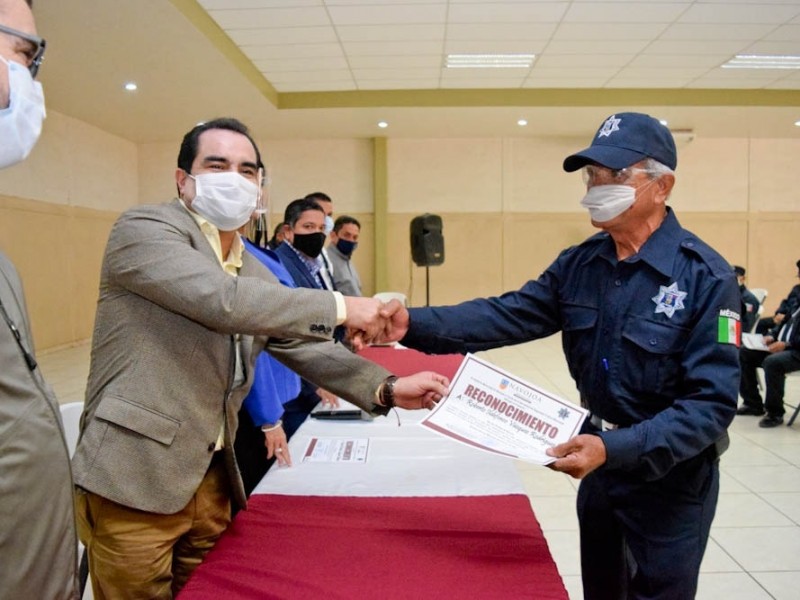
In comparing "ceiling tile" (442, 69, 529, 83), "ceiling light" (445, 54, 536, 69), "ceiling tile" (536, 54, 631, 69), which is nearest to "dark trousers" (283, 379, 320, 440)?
"ceiling light" (445, 54, 536, 69)

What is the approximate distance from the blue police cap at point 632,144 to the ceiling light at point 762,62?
6.67 m

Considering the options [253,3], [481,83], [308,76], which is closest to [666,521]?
[253,3]

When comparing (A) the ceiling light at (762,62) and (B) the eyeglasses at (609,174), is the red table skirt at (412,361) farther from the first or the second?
(A) the ceiling light at (762,62)

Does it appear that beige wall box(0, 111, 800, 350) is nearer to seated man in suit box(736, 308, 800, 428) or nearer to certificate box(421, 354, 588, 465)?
seated man in suit box(736, 308, 800, 428)

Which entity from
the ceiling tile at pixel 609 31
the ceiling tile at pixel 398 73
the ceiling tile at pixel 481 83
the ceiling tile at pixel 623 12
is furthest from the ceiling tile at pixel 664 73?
the ceiling tile at pixel 398 73

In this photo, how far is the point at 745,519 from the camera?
10.3 feet

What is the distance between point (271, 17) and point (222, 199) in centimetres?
476

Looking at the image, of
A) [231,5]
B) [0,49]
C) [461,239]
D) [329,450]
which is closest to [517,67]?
[231,5]

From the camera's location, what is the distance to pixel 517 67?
7.18 meters

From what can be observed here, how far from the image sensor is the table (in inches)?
45.4

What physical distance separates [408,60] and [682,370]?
247 inches

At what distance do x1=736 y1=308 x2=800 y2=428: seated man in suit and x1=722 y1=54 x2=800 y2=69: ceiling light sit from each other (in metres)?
3.39

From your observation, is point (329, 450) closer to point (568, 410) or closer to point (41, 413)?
point (568, 410)

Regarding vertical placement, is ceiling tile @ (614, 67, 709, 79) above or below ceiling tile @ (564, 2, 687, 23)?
above
